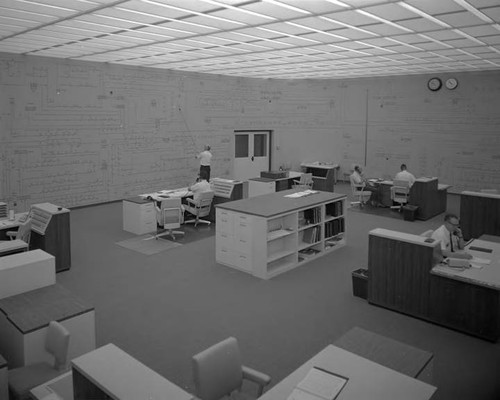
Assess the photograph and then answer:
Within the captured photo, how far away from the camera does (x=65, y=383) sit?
3072 mm

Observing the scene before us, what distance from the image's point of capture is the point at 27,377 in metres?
3.45

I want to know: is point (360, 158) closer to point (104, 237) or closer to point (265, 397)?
point (104, 237)

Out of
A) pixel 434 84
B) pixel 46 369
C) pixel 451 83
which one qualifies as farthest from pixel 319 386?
pixel 434 84

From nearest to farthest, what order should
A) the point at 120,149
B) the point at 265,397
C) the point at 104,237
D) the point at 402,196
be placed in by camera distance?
the point at 265,397 → the point at 104,237 → the point at 402,196 → the point at 120,149

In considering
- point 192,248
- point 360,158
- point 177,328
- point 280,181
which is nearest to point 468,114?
point 360,158

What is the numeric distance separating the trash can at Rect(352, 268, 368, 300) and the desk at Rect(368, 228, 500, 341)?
0.47 feet

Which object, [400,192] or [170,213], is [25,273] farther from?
[400,192]

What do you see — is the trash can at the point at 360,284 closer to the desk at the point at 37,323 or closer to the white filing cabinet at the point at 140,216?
the desk at the point at 37,323

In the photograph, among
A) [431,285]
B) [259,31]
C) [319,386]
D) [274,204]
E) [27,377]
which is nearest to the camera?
[319,386]

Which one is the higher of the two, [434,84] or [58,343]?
[434,84]

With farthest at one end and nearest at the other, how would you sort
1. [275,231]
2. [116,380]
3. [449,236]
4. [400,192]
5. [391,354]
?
1. [400,192]
2. [275,231]
3. [449,236]
4. [391,354]
5. [116,380]

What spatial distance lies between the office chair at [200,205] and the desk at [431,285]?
4344mm

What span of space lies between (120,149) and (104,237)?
3.65 m

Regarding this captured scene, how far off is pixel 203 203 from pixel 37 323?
5738mm
